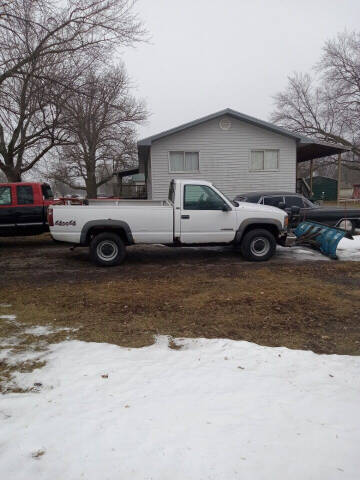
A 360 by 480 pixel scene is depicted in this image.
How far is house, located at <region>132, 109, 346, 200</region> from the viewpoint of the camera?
51.2 feet

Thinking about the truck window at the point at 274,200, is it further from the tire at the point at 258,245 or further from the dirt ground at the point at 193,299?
the tire at the point at 258,245

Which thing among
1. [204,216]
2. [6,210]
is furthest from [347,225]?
[6,210]

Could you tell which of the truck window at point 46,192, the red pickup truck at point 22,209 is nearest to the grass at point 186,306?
the red pickup truck at point 22,209

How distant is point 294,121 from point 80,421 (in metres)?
45.4

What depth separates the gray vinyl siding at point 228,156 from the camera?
1570 cm

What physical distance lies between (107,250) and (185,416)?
5376mm

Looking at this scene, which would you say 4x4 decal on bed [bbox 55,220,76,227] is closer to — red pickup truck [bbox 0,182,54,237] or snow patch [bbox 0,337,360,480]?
red pickup truck [bbox 0,182,54,237]

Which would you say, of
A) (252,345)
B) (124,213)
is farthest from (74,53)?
(252,345)

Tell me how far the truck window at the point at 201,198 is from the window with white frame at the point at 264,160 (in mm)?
9594

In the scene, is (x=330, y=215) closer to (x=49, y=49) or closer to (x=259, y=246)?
(x=259, y=246)

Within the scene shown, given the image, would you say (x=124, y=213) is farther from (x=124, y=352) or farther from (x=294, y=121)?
(x=294, y=121)

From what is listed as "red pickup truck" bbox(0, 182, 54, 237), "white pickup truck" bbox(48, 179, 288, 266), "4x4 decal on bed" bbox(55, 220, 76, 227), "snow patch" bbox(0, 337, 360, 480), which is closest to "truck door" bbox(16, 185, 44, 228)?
"red pickup truck" bbox(0, 182, 54, 237)

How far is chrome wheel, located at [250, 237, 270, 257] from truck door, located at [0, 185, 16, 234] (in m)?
7.02

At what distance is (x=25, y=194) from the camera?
32.2 feet
